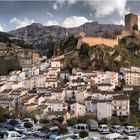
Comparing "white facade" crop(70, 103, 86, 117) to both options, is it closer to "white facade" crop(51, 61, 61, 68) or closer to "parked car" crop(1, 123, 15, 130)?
"parked car" crop(1, 123, 15, 130)

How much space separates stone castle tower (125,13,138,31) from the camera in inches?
2936

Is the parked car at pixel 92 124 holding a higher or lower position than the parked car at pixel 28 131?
higher

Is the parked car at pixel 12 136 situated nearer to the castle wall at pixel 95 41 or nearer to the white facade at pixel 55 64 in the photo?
the white facade at pixel 55 64

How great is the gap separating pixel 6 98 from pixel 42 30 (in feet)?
376

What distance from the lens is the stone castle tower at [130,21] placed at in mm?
74562

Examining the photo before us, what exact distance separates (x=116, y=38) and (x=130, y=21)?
1002cm

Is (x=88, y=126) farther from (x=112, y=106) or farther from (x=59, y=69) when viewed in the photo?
(x=59, y=69)

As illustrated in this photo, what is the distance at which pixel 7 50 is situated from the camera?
8800 centimetres

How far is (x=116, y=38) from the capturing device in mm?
66875

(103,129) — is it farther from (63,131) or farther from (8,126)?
(8,126)

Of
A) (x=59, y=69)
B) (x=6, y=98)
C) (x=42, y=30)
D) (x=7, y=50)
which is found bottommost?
(x=6, y=98)

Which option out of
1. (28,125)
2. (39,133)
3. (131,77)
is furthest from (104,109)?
(131,77)

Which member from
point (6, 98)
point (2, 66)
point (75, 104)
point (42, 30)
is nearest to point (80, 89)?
point (75, 104)

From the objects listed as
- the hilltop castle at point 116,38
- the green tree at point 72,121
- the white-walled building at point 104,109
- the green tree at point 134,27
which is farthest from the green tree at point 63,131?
the green tree at point 134,27
